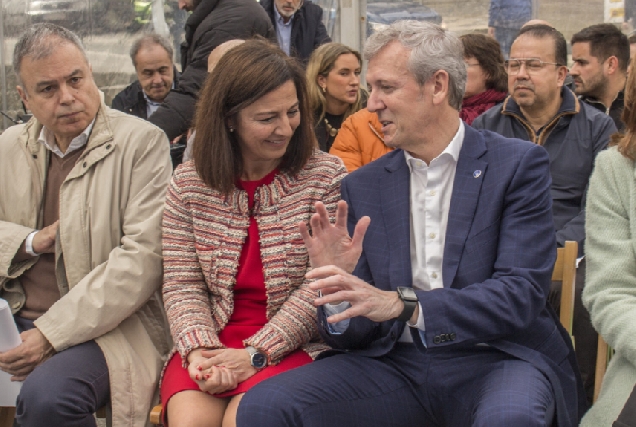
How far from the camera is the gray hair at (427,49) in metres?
2.81

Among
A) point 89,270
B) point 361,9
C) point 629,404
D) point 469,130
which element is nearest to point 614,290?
point 629,404

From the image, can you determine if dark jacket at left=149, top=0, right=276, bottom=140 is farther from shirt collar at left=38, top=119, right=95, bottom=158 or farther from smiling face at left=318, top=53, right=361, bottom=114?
shirt collar at left=38, top=119, right=95, bottom=158

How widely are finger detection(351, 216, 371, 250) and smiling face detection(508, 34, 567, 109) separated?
2067 mm

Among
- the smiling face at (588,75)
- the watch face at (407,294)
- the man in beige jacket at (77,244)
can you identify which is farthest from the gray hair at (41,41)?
the smiling face at (588,75)

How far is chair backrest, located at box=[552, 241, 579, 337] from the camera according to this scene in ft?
9.59

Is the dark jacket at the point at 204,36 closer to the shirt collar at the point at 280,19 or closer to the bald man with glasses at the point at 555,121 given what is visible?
the shirt collar at the point at 280,19

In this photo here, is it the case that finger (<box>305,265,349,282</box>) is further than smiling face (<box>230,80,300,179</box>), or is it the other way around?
smiling face (<box>230,80,300,179</box>)

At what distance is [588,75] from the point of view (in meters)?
5.79

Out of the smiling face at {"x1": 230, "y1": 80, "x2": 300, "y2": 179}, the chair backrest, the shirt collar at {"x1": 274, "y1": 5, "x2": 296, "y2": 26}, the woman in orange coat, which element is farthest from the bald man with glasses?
the shirt collar at {"x1": 274, "y1": 5, "x2": 296, "y2": 26}

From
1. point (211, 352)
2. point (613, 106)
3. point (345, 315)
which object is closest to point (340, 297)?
point (345, 315)

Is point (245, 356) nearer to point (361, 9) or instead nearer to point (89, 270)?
point (89, 270)

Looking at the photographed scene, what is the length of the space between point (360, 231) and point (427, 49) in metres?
0.75

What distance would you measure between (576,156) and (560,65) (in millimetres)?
576

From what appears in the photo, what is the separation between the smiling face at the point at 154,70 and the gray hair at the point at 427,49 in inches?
163
